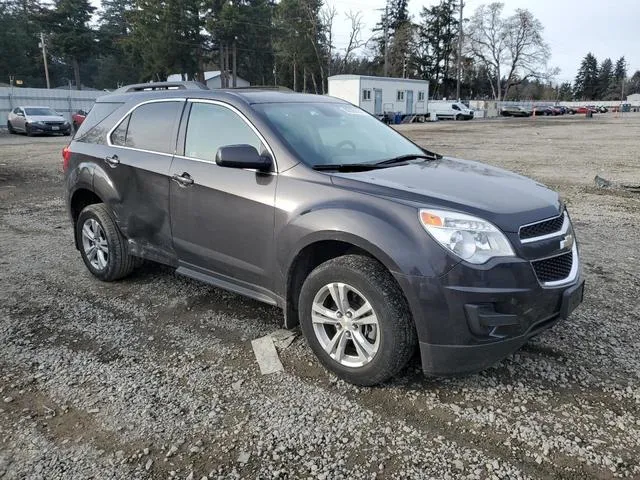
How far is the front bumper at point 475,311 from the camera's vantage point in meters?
2.74

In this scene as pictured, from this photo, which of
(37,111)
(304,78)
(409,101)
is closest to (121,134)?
(37,111)

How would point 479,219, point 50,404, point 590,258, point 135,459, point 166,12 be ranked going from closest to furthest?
1. point 135,459
2. point 479,219
3. point 50,404
4. point 590,258
5. point 166,12

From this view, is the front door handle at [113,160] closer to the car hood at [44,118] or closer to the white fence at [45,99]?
the car hood at [44,118]

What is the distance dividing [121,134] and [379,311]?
10.2 ft

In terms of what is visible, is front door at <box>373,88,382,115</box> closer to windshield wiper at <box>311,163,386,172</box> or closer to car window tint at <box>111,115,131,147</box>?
car window tint at <box>111,115,131,147</box>

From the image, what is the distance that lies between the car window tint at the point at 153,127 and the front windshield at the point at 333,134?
89cm

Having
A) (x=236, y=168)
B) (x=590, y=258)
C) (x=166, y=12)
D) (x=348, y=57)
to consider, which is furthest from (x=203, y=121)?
(x=348, y=57)

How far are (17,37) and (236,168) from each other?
70.7 metres

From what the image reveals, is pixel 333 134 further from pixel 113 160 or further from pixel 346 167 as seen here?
pixel 113 160

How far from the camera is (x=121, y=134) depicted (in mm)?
4742

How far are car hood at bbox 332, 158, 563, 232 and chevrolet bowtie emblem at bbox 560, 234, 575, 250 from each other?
0.17m

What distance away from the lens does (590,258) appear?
5.62 m

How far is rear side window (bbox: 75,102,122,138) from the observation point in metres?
4.98

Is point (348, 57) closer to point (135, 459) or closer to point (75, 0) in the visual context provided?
point (75, 0)
